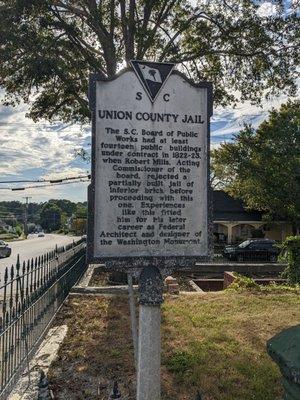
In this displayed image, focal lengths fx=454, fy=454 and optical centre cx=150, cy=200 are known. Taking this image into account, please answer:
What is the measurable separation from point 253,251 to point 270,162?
22.7 feet

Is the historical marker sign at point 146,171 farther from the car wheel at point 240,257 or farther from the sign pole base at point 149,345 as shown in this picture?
the car wheel at point 240,257

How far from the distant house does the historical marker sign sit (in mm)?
37466

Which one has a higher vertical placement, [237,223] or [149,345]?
[237,223]

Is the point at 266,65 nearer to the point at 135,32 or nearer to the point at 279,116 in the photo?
the point at 135,32

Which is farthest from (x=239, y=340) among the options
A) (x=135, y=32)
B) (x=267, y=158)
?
(x=267, y=158)

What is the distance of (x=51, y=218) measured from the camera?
141m

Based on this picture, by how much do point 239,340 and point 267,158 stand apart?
27.8m

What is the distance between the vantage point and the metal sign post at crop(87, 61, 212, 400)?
12.6ft

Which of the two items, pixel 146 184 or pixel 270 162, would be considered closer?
pixel 146 184

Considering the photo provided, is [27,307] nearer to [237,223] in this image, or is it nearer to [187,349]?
[187,349]

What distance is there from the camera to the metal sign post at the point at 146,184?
12.6ft

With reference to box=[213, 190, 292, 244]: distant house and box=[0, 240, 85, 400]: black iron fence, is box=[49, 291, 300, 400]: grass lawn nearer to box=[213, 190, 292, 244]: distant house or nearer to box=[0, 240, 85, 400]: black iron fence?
box=[0, 240, 85, 400]: black iron fence

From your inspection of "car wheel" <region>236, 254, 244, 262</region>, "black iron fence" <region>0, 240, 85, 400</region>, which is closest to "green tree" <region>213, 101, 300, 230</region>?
"car wheel" <region>236, 254, 244, 262</region>

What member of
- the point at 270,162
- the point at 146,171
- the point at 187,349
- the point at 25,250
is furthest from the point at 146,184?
the point at 25,250
